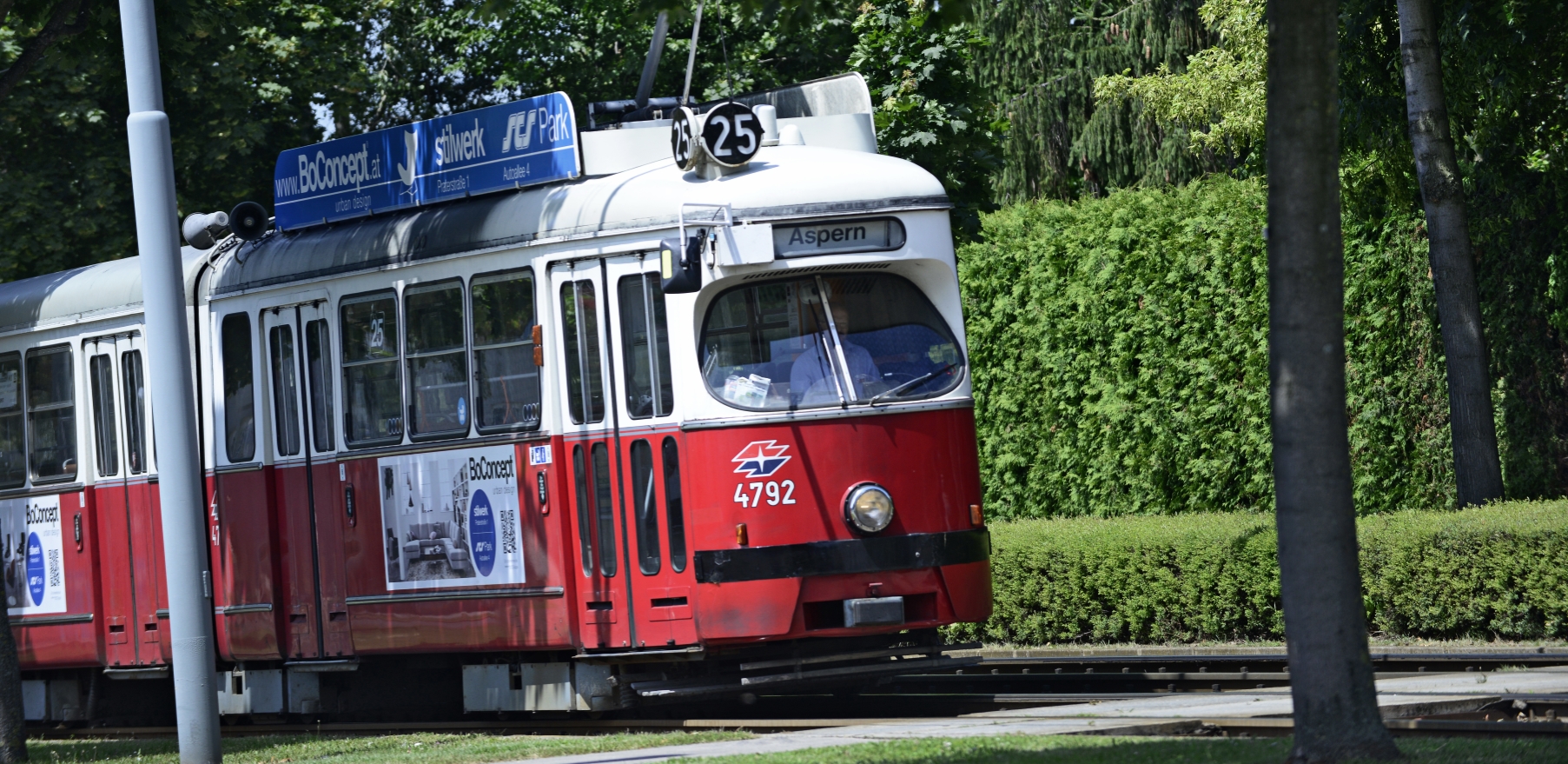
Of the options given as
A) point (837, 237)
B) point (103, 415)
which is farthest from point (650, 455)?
point (103, 415)

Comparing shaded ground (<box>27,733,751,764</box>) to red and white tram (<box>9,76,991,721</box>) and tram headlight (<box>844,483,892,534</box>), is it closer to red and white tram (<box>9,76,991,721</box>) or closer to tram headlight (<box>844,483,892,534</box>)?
red and white tram (<box>9,76,991,721</box>)

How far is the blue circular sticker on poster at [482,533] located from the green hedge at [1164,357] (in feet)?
29.7

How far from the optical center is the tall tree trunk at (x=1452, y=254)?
15.8 metres

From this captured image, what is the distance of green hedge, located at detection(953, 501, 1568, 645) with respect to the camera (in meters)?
14.4

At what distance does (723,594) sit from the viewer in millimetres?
11031

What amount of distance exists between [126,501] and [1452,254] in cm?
1080

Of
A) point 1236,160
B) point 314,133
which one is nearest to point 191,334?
point 314,133

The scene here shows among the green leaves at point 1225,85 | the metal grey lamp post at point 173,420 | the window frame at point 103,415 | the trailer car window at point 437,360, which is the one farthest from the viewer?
the green leaves at point 1225,85

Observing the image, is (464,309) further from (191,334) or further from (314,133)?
(314,133)

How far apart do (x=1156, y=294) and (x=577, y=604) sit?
1006 cm

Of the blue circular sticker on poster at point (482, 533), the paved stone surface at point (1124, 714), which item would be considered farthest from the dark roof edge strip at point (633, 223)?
the paved stone surface at point (1124, 714)

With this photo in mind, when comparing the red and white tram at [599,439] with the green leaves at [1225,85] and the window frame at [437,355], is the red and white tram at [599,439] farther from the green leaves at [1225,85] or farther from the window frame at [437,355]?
the green leaves at [1225,85]

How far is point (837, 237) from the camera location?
11.2m

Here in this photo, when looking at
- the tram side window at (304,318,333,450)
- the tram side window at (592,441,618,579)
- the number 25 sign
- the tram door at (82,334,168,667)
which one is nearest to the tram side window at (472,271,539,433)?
the tram side window at (592,441,618,579)
